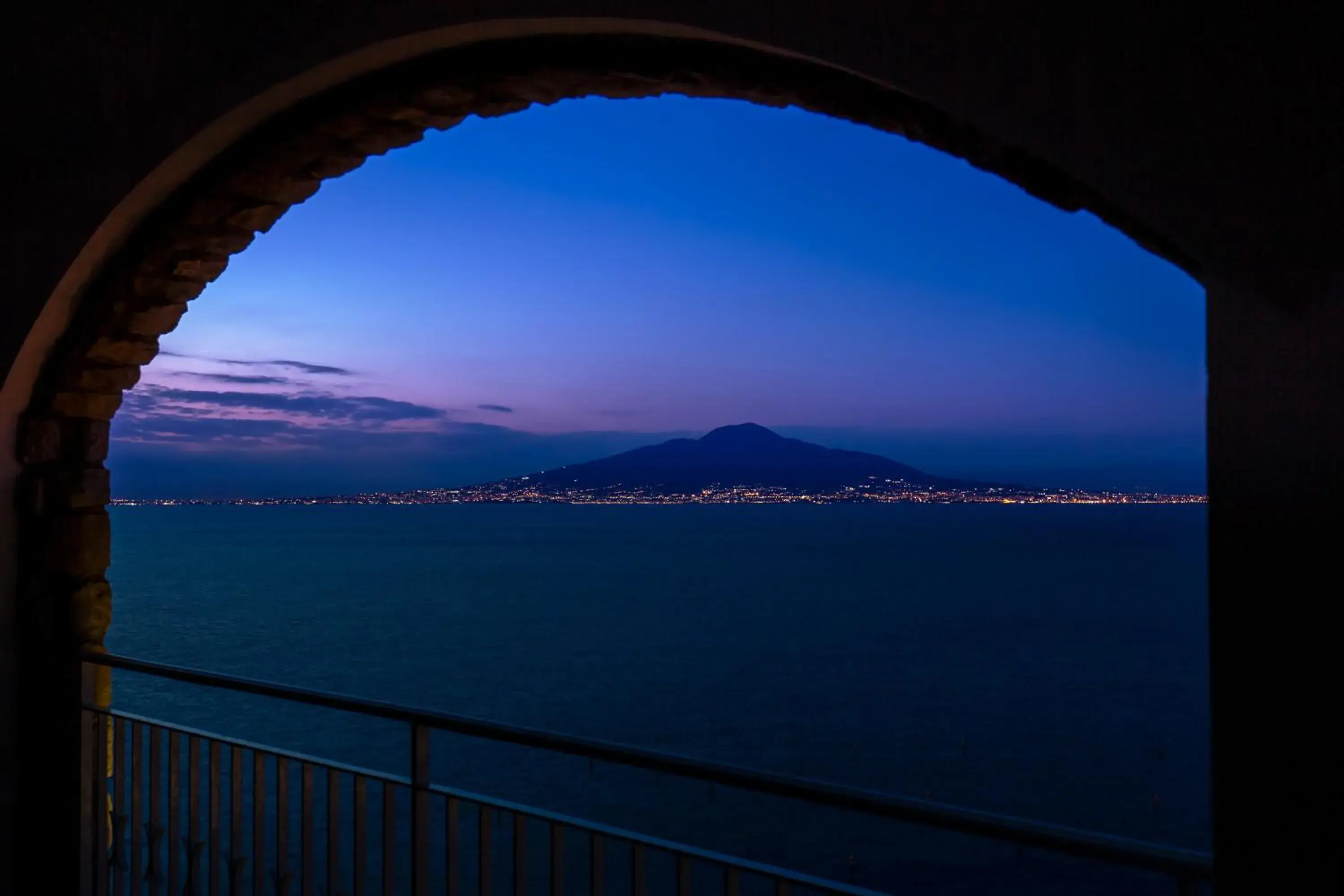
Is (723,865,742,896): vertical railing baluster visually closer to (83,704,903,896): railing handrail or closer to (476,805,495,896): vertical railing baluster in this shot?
(83,704,903,896): railing handrail

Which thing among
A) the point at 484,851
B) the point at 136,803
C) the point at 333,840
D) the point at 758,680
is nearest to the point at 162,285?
the point at 136,803

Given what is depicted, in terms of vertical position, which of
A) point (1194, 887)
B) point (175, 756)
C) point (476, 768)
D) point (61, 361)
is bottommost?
point (476, 768)

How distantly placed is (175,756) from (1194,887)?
8.50ft

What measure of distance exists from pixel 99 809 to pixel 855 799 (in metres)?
2.72

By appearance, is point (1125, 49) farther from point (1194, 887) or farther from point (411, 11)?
point (411, 11)

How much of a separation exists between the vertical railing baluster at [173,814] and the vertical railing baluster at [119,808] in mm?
322

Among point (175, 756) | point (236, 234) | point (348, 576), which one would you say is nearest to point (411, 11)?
point (236, 234)

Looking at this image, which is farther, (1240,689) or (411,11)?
(411,11)

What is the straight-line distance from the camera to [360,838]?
2295mm

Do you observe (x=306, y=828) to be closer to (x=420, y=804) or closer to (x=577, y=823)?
(x=420, y=804)

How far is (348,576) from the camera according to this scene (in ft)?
223

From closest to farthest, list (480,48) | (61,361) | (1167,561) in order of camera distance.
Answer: (480,48) → (61,361) → (1167,561)

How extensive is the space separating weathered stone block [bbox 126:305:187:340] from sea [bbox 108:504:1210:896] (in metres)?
2.10

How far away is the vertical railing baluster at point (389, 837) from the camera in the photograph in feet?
7.43
